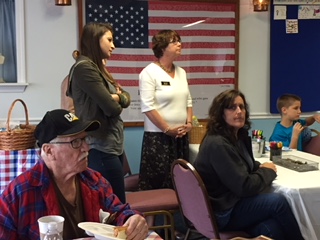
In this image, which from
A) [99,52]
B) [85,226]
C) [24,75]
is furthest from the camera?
[24,75]

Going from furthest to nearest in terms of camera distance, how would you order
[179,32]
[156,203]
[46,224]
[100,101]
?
1. [179,32]
2. [156,203]
3. [100,101]
4. [46,224]

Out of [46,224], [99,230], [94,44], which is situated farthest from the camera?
[94,44]

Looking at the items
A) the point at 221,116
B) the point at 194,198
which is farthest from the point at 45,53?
the point at 194,198

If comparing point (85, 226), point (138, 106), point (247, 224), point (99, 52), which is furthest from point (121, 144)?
point (138, 106)

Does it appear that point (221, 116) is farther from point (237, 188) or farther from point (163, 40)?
point (163, 40)

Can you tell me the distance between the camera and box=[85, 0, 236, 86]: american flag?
4.22m

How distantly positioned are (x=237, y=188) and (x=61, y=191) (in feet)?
3.45

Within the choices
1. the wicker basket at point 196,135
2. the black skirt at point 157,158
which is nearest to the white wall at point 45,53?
the black skirt at point 157,158

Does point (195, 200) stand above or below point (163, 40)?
below

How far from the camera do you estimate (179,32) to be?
439cm

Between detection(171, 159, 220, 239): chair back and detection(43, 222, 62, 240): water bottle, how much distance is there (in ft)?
3.41

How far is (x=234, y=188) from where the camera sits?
8.08 ft

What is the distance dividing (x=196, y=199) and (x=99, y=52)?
102 centimetres

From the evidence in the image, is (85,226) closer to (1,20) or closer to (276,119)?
(1,20)
